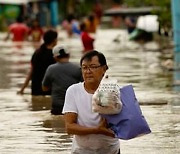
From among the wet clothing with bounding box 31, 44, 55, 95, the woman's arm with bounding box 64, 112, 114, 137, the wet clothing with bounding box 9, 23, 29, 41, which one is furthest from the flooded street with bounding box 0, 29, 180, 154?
the wet clothing with bounding box 9, 23, 29, 41

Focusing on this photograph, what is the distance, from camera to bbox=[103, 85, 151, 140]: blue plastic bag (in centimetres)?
745

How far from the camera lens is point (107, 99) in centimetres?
744

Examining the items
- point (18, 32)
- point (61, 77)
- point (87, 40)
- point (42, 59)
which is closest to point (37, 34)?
point (18, 32)

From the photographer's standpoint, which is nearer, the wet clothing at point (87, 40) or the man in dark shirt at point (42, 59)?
the man in dark shirt at point (42, 59)

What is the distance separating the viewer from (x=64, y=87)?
541 inches

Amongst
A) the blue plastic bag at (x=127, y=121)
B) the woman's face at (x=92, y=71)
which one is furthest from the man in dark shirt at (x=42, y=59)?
the blue plastic bag at (x=127, y=121)

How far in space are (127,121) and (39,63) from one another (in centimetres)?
895

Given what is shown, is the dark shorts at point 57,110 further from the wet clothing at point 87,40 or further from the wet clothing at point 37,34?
the wet clothing at point 37,34

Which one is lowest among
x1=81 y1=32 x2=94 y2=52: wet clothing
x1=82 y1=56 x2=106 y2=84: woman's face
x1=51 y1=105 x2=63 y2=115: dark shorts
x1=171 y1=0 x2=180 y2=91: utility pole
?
x1=81 y1=32 x2=94 y2=52: wet clothing

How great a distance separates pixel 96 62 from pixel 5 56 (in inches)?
974

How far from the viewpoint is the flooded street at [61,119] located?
11.5 m

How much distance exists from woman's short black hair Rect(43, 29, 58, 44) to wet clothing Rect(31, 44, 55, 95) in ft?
0.83

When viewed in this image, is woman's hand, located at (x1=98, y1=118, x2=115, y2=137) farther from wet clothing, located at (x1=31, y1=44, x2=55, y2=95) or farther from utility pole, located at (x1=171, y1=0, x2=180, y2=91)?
utility pole, located at (x1=171, y1=0, x2=180, y2=91)

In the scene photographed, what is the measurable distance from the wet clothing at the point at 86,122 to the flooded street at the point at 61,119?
3339 mm
